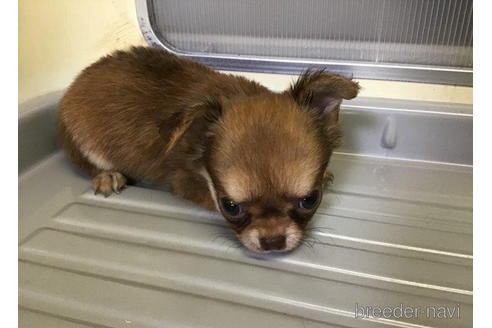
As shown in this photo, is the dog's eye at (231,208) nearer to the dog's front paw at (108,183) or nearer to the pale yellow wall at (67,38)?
the dog's front paw at (108,183)

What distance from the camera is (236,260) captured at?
4.24ft

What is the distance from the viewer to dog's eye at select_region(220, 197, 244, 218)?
123 cm

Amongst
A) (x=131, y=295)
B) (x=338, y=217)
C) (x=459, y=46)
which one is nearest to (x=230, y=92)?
(x=338, y=217)

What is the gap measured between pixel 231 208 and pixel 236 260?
145 millimetres

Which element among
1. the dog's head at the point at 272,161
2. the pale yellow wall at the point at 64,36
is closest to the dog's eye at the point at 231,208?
the dog's head at the point at 272,161

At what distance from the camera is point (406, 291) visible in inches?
46.3

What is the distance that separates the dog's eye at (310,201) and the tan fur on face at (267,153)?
26 millimetres

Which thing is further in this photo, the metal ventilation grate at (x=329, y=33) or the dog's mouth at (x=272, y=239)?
the metal ventilation grate at (x=329, y=33)

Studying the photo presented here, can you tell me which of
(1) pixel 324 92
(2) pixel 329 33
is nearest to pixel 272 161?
(1) pixel 324 92

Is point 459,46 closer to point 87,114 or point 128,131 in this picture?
point 128,131

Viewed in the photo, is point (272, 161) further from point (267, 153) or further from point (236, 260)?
point (236, 260)

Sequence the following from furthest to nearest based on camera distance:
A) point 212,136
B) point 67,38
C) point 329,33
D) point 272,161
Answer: point 67,38 → point 329,33 → point 212,136 → point 272,161

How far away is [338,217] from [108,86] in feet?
2.72

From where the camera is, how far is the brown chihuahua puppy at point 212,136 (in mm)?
1186
